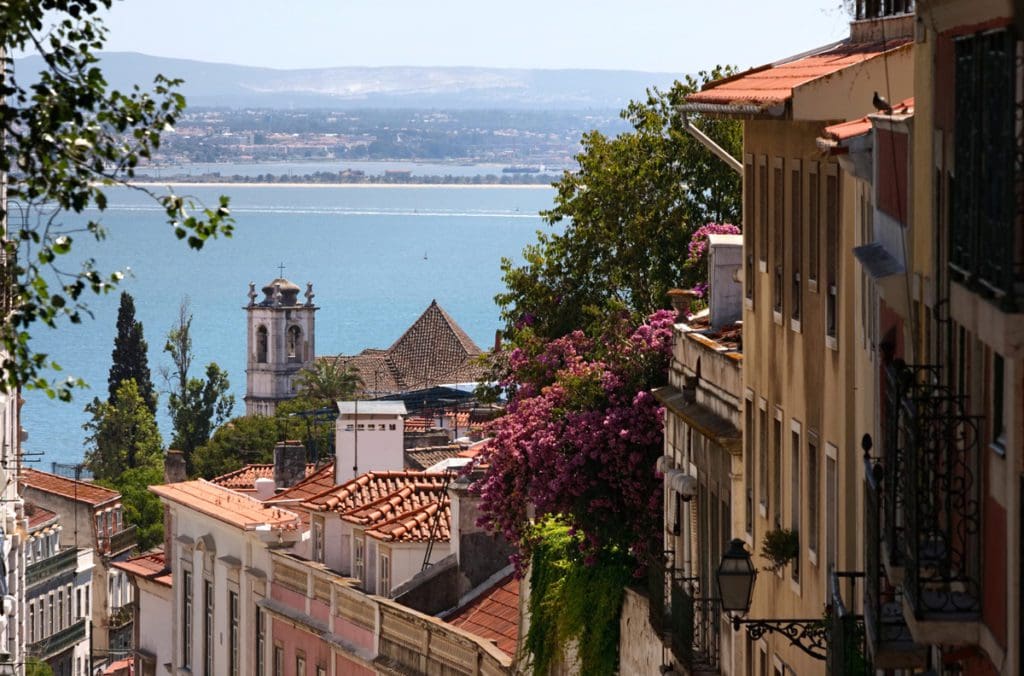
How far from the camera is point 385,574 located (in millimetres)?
40531

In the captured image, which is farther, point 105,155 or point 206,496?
point 206,496

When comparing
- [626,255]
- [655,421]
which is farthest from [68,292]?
[626,255]

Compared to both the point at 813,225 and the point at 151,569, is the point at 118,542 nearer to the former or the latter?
the point at 151,569

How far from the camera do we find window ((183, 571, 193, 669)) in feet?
170

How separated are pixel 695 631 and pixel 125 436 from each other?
131416 mm

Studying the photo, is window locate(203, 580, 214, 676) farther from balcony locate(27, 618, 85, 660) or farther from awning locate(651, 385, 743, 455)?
balcony locate(27, 618, 85, 660)

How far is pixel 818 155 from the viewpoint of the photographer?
62.8 feet

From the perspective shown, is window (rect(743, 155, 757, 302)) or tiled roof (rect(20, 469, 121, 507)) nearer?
window (rect(743, 155, 757, 302))

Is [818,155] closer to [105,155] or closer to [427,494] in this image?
[105,155]

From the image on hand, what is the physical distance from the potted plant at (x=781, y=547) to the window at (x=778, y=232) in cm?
174

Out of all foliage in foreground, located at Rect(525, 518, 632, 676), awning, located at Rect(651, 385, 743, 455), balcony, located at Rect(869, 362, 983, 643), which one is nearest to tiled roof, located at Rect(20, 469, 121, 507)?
foliage in foreground, located at Rect(525, 518, 632, 676)

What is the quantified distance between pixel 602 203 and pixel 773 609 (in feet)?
67.8

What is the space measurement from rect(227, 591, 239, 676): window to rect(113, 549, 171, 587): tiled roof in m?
7.59

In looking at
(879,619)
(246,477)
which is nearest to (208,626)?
(246,477)
